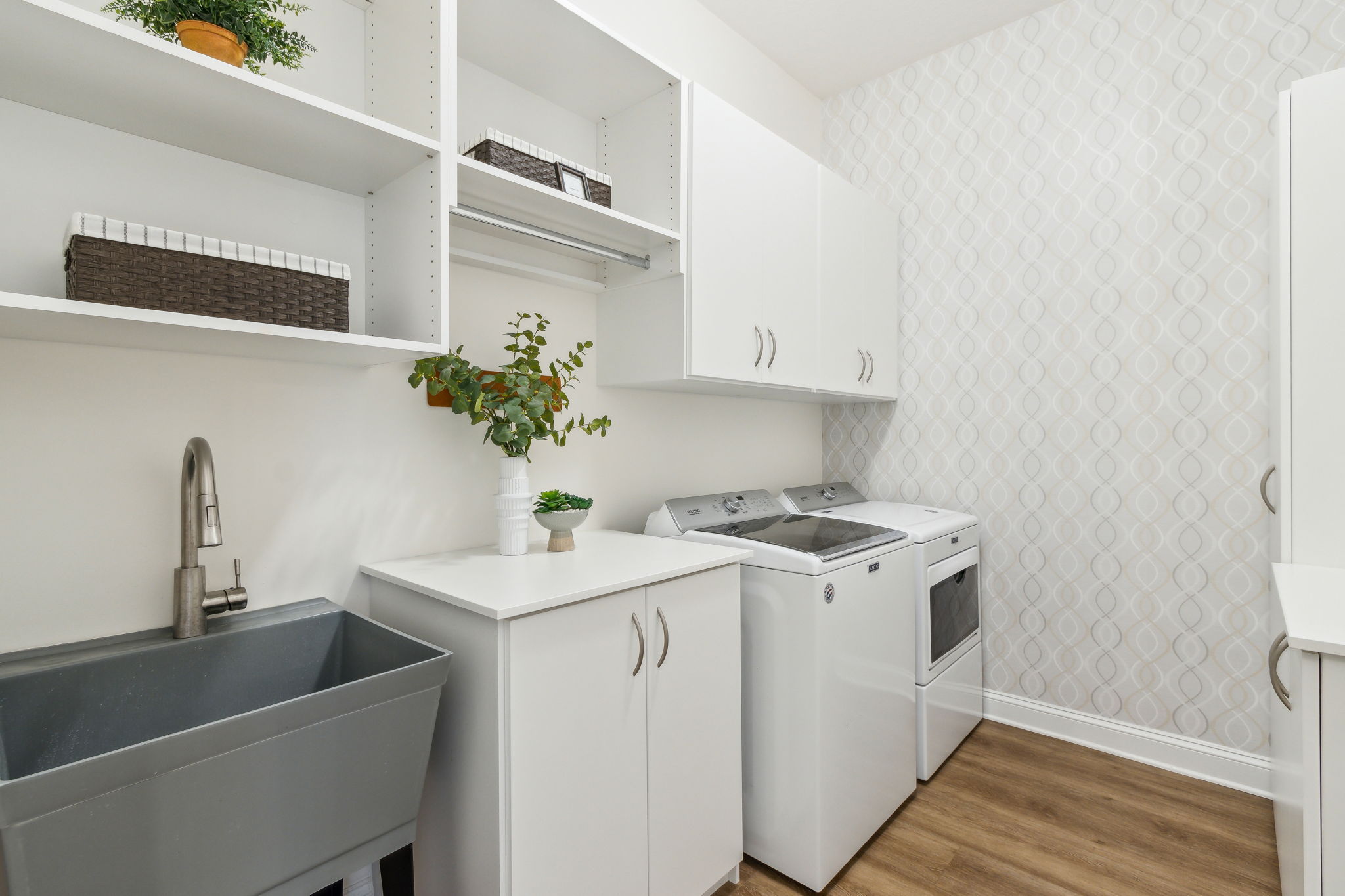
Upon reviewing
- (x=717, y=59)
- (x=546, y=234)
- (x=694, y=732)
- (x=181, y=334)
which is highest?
(x=717, y=59)

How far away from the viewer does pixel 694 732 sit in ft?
5.11

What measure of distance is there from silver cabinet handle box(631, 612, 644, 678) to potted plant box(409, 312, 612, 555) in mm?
382

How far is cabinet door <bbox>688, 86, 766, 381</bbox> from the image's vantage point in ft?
6.14

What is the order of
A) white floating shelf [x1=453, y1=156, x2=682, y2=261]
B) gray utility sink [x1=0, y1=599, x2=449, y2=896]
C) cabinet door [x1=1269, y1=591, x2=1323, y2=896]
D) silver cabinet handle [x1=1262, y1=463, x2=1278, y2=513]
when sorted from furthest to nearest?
silver cabinet handle [x1=1262, y1=463, x2=1278, y2=513]
white floating shelf [x1=453, y1=156, x2=682, y2=261]
cabinet door [x1=1269, y1=591, x2=1323, y2=896]
gray utility sink [x1=0, y1=599, x2=449, y2=896]

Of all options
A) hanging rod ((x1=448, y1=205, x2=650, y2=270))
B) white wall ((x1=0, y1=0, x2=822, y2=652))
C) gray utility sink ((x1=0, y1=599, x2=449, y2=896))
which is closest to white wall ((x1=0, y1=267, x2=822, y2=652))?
white wall ((x1=0, y1=0, x2=822, y2=652))

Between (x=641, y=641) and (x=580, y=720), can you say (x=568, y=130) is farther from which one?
(x=580, y=720)

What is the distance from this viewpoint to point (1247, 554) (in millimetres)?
2162

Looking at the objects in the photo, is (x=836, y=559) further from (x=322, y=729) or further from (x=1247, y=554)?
(x=1247, y=554)

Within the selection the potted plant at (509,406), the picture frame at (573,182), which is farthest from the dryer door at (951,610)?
the picture frame at (573,182)

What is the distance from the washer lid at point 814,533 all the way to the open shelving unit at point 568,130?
2.71ft

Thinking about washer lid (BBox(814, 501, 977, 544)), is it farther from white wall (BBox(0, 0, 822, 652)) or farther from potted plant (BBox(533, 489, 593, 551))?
potted plant (BBox(533, 489, 593, 551))

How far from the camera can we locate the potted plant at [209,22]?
3.52 feet

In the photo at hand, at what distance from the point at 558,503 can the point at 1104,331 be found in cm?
212

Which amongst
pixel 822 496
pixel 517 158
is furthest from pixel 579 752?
pixel 822 496
